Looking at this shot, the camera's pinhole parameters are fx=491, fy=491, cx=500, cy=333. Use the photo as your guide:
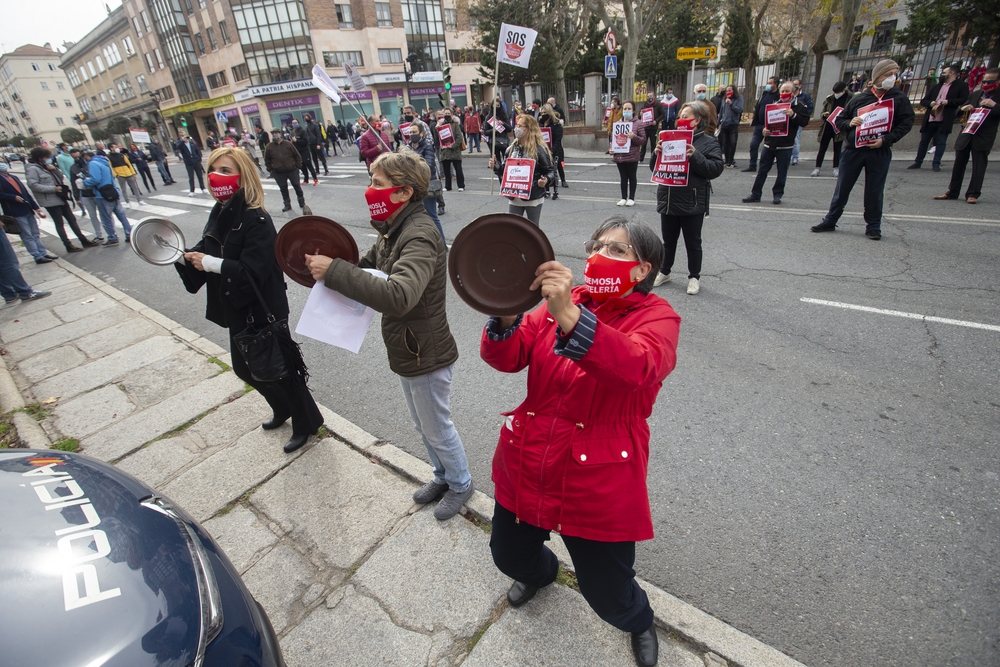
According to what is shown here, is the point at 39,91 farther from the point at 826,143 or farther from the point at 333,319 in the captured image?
the point at 333,319

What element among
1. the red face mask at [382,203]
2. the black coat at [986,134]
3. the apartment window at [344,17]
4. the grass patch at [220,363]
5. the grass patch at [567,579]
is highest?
the apartment window at [344,17]

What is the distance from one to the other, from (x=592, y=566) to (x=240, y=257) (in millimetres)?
2536

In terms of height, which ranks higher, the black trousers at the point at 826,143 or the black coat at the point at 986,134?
the black coat at the point at 986,134

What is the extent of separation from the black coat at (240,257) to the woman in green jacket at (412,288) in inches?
29.2

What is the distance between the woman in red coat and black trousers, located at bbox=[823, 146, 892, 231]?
6918 millimetres

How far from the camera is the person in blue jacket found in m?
10.3

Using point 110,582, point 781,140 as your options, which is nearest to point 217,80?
point 781,140

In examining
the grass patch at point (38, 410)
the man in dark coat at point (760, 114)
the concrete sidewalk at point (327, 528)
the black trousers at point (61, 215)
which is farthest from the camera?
the man in dark coat at point (760, 114)

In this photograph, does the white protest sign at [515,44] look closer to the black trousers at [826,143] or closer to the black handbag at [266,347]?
the black trousers at [826,143]

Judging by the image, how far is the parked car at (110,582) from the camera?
131 cm

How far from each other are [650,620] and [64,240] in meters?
13.7

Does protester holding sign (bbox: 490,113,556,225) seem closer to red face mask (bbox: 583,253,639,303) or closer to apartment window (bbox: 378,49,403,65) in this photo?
→ red face mask (bbox: 583,253,639,303)

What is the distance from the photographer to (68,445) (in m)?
3.92

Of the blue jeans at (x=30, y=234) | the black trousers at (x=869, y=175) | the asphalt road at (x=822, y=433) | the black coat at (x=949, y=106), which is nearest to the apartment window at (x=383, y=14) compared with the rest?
the blue jeans at (x=30, y=234)
